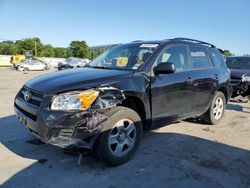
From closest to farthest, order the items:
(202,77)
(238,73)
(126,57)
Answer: (126,57) < (202,77) < (238,73)

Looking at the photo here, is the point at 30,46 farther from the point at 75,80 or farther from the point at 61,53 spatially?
the point at 75,80

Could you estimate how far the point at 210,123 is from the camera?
656 cm

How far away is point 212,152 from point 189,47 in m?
2.05

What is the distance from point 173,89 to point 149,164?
1383 millimetres

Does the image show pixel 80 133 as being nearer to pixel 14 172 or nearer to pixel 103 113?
pixel 103 113

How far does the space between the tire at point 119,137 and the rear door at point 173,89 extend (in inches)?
19.6

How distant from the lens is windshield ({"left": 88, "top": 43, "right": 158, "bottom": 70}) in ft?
15.5

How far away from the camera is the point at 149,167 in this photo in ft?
13.4

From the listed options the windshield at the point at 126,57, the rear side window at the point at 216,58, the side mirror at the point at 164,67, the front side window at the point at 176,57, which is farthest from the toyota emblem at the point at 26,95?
the rear side window at the point at 216,58

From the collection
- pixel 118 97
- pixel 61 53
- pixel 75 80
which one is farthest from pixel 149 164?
pixel 61 53

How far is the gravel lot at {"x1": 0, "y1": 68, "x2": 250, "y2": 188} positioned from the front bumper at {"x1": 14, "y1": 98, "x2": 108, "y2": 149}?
1.53ft

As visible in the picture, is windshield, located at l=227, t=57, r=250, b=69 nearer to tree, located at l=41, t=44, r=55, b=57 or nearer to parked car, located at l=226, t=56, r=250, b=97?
parked car, located at l=226, t=56, r=250, b=97

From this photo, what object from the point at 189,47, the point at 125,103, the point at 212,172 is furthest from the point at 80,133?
the point at 189,47

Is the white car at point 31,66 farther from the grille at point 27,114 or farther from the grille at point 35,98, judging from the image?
the grille at point 35,98
